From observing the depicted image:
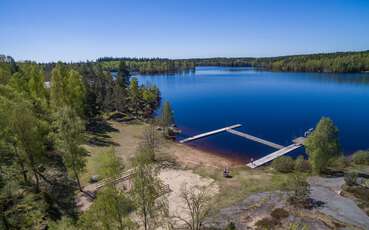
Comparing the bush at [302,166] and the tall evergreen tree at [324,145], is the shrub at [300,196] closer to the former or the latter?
the tall evergreen tree at [324,145]

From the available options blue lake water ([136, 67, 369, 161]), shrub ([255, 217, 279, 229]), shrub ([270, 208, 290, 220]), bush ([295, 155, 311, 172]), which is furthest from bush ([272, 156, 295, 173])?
shrub ([255, 217, 279, 229])

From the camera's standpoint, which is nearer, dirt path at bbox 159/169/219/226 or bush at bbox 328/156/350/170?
dirt path at bbox 159/169/219/226

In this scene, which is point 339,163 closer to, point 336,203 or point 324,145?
point 324,145

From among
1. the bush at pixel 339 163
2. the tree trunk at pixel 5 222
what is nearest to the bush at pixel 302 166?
the bush at pixel 339 163

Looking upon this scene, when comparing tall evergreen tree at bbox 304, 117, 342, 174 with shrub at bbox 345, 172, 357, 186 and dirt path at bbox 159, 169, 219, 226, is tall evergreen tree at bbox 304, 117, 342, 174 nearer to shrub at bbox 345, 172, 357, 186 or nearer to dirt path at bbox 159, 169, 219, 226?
shrub at bbox 345, 172, 357, 186

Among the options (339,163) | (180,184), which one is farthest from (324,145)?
(180,184)

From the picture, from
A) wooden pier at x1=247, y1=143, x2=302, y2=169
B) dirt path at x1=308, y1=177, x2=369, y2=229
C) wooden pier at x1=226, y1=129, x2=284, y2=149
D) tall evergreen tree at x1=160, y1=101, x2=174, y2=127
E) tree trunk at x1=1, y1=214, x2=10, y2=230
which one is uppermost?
tall evergreen tree at x1=160, y1=101, x2=174, y2=127
